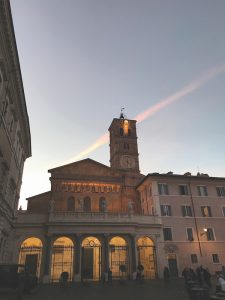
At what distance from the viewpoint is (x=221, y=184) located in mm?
37344

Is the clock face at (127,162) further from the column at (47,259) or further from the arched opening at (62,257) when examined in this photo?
the column at (47,259)

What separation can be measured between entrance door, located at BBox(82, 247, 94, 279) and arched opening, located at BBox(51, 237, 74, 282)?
162cm

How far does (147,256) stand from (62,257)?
1068 centimetres

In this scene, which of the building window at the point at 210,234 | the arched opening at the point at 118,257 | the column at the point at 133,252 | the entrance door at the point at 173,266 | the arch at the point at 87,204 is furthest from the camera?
the arch at the point at 87,204

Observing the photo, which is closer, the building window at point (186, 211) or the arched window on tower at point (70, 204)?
the building window at point (186, 211)

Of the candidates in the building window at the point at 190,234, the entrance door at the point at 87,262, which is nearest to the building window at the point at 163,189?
the building window at the point at 190,234

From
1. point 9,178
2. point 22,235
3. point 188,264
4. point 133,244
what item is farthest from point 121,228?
point 9,178

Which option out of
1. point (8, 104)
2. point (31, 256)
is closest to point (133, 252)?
point (31, 256)

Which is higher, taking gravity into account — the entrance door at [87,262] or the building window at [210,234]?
the building window at [210,234]

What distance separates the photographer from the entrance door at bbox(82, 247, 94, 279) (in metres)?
30.4

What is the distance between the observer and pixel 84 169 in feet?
141

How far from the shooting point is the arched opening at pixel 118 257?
3087 centimetres

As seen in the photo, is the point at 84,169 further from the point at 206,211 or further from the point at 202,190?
the point at 206,211

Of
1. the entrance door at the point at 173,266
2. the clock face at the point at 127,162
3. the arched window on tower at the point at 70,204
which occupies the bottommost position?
the entrance door at the point at 173,266
